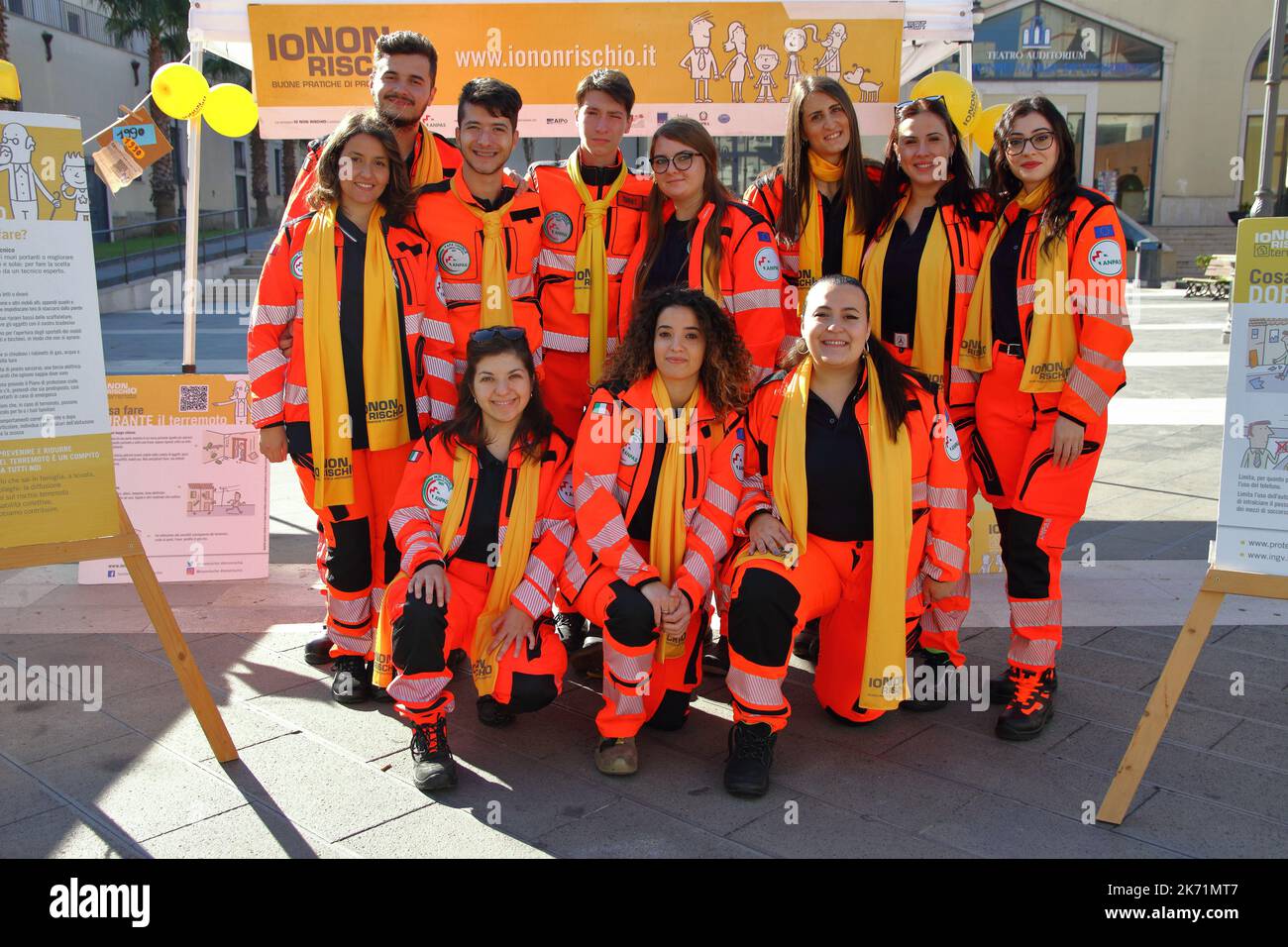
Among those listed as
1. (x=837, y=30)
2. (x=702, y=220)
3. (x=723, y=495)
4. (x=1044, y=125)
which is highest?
(x=837, y=30)

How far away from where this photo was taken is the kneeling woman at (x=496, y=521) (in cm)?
359

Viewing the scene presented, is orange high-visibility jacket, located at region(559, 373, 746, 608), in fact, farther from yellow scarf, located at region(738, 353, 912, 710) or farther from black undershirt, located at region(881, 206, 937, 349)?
black undershirt, located at region(881, 206, 937, 349)

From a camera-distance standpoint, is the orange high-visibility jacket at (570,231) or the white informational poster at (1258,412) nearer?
the white informational poster at (1258,412)

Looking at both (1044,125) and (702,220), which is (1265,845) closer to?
(1044,125)

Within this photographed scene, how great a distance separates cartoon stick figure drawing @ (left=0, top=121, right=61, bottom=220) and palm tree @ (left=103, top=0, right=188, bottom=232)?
2504 centimetres

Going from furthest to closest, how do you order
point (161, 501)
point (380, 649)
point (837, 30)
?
point (837, 30) < point (161, 501) < point (380, 649)

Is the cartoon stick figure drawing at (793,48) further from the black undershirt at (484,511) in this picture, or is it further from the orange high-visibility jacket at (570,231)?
the black undershirt at (484,511)

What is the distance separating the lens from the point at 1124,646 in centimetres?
449

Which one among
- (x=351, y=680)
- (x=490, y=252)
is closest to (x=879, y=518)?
(x=490, y=252)

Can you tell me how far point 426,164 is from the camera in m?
4.24

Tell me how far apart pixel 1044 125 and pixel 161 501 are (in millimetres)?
4303

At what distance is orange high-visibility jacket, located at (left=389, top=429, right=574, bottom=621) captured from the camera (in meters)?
3.60

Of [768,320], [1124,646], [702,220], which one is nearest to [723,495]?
[768,320]

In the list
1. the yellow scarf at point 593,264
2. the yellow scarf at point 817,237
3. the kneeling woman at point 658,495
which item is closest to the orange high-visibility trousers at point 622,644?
the kneeling woman at point 658,495
